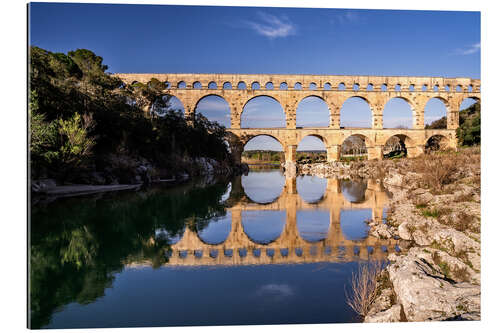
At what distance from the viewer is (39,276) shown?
3.22 m

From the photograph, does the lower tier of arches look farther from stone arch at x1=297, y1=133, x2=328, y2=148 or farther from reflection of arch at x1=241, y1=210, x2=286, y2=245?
reflection of arch at x1=241, y1=210, x2=286, y2=245

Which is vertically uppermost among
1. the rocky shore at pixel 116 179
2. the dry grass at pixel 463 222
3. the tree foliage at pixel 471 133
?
the tree foliage at pixel 471 133

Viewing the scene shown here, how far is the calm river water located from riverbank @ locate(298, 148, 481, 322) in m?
0.36

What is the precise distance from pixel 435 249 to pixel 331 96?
20910 millimetres

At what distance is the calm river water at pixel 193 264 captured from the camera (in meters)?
2.59

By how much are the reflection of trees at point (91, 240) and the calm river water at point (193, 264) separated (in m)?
0.02

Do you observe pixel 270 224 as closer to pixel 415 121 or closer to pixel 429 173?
pixel 429 173

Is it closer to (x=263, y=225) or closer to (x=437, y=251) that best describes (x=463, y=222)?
(x=437, y=251)

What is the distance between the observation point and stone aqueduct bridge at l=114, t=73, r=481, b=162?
75.0ft

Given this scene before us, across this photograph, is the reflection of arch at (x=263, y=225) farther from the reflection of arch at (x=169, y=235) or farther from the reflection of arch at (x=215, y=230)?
the reflection of arch at (x=169, y=235)

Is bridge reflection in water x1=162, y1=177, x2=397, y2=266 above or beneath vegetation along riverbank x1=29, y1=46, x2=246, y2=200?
beneath

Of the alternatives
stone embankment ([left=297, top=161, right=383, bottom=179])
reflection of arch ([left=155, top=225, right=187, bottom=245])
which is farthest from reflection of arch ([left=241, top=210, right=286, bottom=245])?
stone embankment ([left=297, top=161, right=383, bottom=179])

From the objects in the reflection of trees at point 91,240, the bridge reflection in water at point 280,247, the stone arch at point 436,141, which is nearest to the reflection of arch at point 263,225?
the bridge reflection in water at point 280,247
